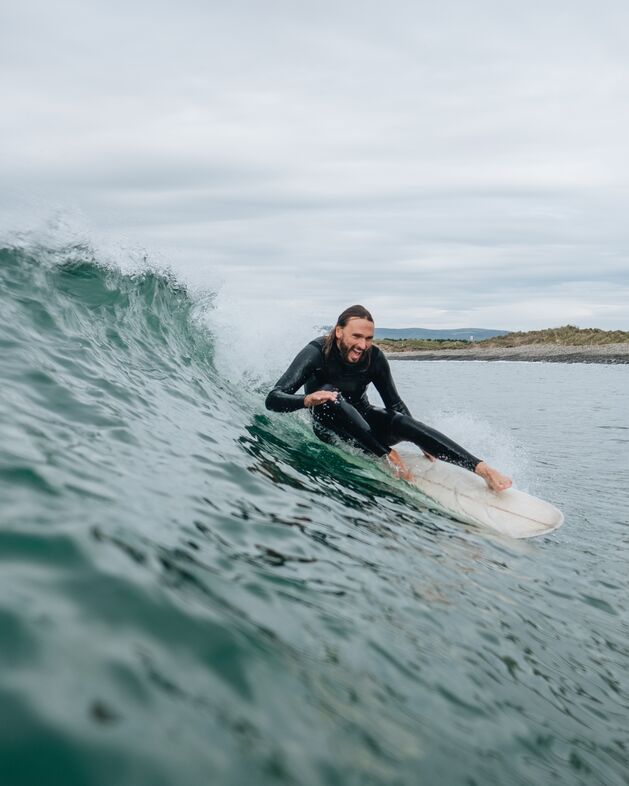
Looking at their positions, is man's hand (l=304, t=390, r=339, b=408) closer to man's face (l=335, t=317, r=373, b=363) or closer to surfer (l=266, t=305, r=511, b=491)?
surfer (l=266, t=305, r=511, b=491)

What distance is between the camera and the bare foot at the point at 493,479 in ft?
22.2

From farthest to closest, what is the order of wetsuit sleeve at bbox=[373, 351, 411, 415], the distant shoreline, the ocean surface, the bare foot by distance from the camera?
the distant shoreline
wetsuit sleeve at bbox=[373, 351, 411, 415]
the bare foot
the ocean surface

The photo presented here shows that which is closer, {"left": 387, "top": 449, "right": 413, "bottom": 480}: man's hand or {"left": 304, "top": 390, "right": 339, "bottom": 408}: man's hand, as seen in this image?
{"left": 304, "top": 390, "right": 339, "bottom": 408}: man's hand

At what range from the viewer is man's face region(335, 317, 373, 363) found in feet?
23.6

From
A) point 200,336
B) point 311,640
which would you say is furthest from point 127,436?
point 200,336

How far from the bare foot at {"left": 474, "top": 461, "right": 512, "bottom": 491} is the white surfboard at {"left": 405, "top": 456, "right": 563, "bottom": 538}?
0.06 meters

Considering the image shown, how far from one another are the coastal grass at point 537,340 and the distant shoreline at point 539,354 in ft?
4.60

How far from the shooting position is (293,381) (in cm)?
749

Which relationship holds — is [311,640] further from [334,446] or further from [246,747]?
[334,446]

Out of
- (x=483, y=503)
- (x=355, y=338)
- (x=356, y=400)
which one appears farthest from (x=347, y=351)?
(x=483, y=503)

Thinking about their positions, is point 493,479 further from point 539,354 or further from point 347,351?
point 539,354

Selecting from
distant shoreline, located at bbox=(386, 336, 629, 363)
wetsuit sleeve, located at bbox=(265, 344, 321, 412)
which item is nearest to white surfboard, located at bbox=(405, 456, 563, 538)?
wetsuit sleeve, located at bbox=(265, 344, 321, 412)

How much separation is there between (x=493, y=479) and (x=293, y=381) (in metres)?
2.23

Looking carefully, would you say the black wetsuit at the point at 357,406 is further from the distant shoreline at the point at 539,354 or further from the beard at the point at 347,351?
the distant shoreline at the point at 539,354
